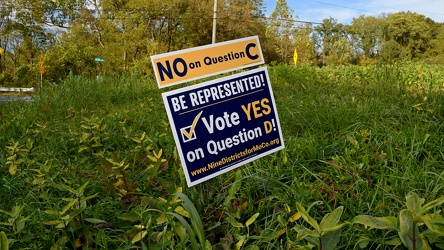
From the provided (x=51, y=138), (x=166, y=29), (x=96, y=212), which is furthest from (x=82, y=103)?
(x=166, y=29)

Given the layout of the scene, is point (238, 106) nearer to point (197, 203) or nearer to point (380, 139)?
point (197, 203)

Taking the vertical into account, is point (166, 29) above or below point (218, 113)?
above

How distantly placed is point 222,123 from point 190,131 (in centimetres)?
17

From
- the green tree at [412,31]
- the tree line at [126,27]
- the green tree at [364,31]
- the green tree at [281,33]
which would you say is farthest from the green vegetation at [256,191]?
the green tree at [412,31]

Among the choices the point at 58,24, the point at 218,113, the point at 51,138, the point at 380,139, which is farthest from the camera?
the point at 58,24

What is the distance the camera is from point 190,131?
59.4 inches

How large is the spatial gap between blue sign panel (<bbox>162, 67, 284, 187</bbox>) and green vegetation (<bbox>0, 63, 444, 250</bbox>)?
16 cm

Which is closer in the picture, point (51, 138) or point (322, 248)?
point (322, 248)

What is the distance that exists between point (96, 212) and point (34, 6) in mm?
29397

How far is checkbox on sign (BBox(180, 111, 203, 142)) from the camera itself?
1.49m

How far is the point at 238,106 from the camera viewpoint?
1.65m

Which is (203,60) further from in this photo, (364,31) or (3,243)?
(364,31)

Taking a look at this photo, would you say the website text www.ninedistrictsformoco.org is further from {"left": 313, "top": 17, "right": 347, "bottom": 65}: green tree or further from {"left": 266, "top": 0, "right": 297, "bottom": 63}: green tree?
{"left": 313, "top": 17, "right": 347, "bottom": 65}: green tree

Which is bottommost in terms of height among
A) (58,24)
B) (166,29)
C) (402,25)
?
(402,25)
